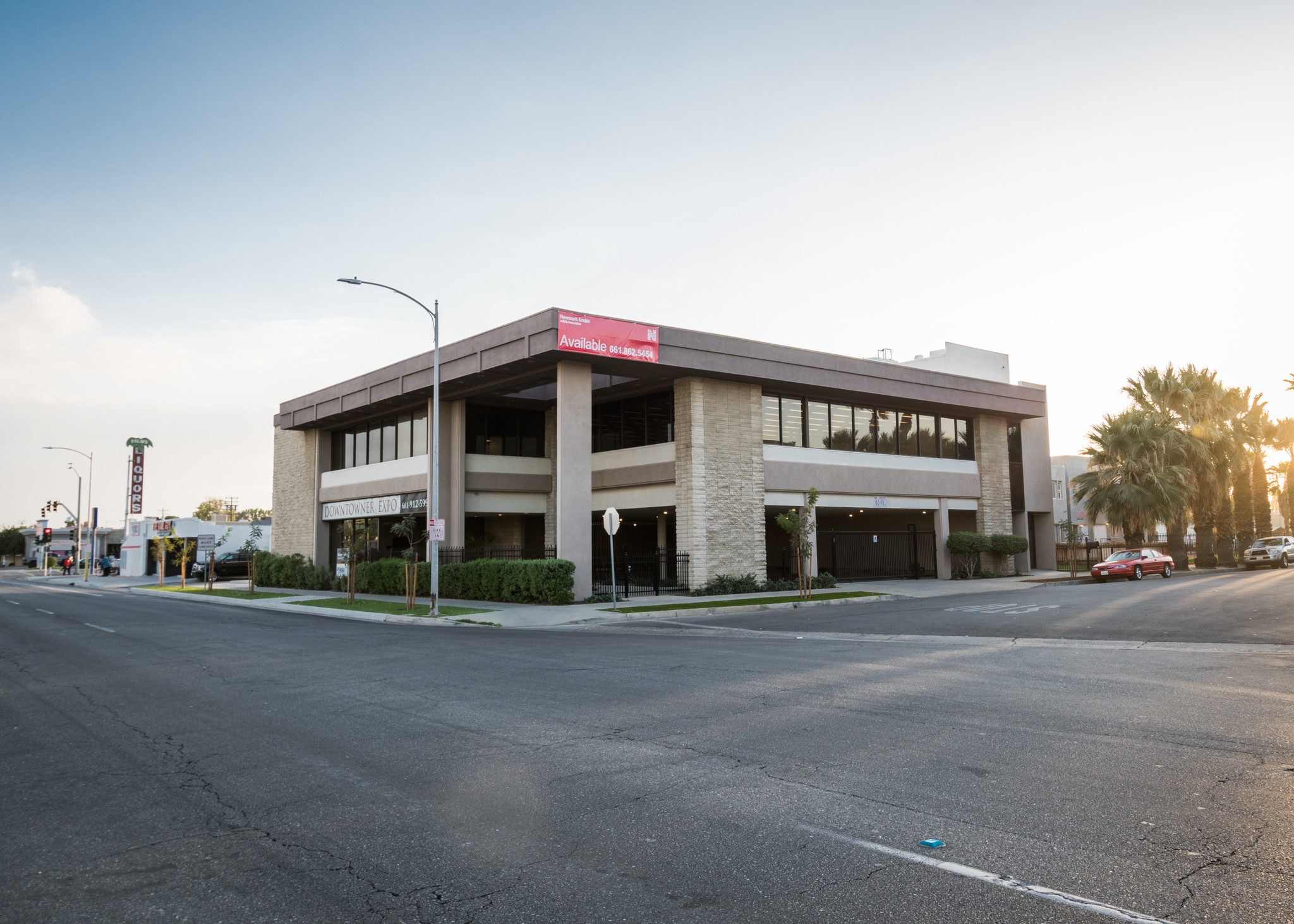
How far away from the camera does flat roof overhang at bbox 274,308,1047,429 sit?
28.1 meters

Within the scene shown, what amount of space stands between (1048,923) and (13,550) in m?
164

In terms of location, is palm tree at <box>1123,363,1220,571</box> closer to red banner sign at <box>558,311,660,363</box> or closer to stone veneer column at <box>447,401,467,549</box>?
red banner sign at <box>558,311,660,363</box>

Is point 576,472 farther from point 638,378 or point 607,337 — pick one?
point 638,378

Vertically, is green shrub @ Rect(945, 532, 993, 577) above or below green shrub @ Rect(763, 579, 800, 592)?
above

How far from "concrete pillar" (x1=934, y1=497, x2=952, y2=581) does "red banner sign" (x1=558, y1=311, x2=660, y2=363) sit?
17.8 m

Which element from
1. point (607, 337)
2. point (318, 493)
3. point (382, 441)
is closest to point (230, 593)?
point (318, 493)

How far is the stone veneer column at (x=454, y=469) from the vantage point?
33562 mm

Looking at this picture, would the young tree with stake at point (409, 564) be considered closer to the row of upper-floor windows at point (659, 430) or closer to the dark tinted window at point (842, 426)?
the row of upper-floor windows at point (659, 430)

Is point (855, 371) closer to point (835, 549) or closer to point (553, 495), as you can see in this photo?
point (835, 549)

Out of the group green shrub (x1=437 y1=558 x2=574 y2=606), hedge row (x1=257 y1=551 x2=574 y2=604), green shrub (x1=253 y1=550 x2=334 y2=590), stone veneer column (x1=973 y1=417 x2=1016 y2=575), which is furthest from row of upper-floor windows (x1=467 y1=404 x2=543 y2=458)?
stone veneer column (x1=973 y1=417 x2=1016 y2=575)

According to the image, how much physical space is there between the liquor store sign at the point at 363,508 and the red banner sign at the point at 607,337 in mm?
14351

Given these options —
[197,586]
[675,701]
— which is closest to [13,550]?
[197,586]

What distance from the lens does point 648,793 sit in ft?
20.2

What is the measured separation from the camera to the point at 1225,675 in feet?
36.8
